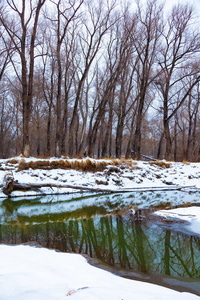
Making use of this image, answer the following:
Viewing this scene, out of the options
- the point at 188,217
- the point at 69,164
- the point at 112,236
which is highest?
the point at 69,164

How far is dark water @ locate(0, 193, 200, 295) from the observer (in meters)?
3.85

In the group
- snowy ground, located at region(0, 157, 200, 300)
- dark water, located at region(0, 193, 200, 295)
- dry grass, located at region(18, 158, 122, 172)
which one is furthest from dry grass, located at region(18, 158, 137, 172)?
snowy ground, located at region(0, 157, 200, 300)

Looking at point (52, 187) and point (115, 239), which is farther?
point (52, 187)

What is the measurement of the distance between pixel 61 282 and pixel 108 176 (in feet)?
35.3

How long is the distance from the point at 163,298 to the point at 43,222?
197 inches

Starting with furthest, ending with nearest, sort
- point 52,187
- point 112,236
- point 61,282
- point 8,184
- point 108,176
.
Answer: point 108,176 → point 52,187 → point 8,184 → point 112,236 → point 61,282

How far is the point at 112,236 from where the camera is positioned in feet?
18.2

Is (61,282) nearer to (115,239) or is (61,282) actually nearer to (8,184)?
(115,239)

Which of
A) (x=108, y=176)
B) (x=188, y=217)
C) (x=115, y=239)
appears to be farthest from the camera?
(x=108, y=176)

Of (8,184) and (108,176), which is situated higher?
(108,176)

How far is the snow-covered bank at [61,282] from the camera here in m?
2.23

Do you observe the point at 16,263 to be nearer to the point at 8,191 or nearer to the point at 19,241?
the point at 19,241

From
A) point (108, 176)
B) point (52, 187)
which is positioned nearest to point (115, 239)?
point (52, 187)

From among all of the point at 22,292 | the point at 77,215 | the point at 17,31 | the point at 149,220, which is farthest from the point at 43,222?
the point at 17,31
